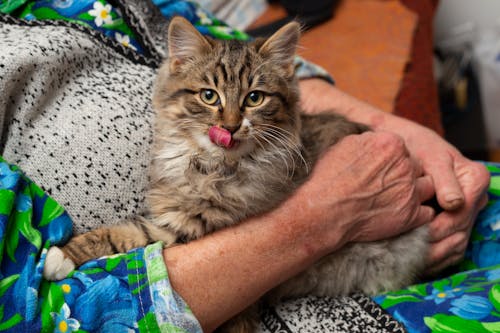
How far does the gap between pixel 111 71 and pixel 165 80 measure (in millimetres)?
173

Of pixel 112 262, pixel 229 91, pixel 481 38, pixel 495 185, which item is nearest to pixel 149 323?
pixel 112 262

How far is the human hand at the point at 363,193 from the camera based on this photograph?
4.31ft

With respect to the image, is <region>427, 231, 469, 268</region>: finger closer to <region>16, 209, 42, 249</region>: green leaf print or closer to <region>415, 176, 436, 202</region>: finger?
<region>415, 176, 436, 202</region>: finger

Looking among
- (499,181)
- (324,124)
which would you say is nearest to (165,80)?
(324,124)

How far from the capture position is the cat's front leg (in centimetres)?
106

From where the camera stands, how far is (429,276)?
166cm

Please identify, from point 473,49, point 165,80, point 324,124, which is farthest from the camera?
point 473,49

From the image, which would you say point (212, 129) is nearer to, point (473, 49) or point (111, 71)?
point (111, 71)

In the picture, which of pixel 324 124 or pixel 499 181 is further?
pixel 499 181

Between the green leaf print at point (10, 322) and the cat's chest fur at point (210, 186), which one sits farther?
the cat's chest fur at point (210, 186)

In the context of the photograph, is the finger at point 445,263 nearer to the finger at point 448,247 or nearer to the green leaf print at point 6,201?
the finger at point 448,247

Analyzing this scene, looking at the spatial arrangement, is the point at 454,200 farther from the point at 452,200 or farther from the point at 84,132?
the point at 84,132

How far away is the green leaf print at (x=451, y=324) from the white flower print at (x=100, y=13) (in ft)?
4.14

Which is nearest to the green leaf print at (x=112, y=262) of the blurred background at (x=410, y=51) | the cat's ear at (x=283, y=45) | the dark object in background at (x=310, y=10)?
the cat's ear at (x=283, y=45)
